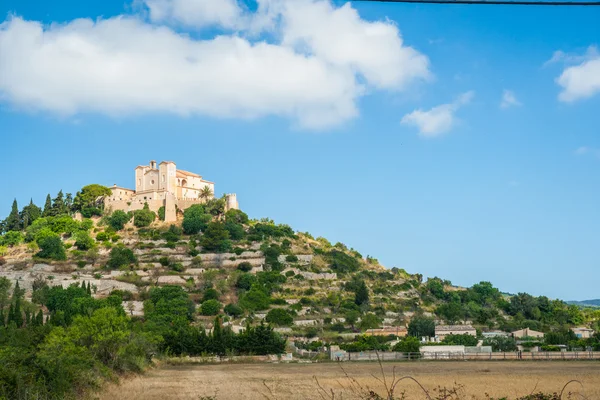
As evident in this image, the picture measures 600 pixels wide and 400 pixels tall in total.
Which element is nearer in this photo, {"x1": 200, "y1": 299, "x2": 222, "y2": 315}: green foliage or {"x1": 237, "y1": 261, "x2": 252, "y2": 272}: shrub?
{"x1": 200, "y1": 299, "x2": 222, "y2": 315}: green foliage

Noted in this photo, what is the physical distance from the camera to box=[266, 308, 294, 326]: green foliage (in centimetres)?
7000

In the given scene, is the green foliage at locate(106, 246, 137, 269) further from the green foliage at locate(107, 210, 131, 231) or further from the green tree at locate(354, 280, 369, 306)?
the green tree at locate(354, 280, 369, 306)

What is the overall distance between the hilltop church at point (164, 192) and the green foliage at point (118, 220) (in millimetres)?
2842

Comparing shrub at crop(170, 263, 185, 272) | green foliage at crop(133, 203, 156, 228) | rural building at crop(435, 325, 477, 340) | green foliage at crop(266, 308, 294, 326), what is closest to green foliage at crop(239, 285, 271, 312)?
green foliage at crop(266, 308, 294, 326)

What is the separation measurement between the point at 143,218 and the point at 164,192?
514cm

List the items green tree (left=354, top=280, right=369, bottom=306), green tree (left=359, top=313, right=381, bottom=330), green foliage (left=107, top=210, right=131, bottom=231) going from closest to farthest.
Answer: green tree (left=359, top=313, right=381, bottom=330) < green tree (left=354, top=280, right=369, bottom=306) < green foliage (left=107, top=210, right=131, bottom=231)

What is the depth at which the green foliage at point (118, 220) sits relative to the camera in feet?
319

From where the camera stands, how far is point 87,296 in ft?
225

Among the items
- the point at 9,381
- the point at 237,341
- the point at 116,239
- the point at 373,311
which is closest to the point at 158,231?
the point at 116,239

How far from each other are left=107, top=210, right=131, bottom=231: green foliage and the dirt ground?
58.2m

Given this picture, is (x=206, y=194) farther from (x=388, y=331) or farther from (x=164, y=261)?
A: (x=388, y=331)

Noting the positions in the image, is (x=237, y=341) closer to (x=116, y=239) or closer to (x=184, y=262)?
(x=184, y=262)

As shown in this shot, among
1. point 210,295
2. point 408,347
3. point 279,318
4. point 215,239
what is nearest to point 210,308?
point 210,295

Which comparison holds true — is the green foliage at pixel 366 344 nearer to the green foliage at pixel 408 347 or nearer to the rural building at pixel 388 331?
the green foliage at pixel 408 347
